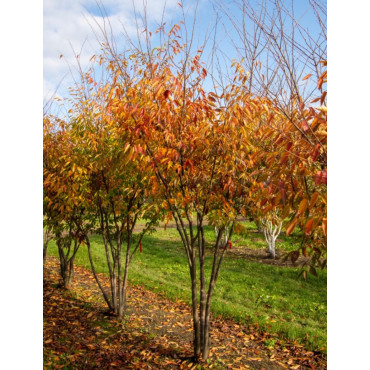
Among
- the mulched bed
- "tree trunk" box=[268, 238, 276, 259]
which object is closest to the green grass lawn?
the mulched bed

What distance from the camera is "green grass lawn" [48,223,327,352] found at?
4149mm

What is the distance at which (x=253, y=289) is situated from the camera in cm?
574

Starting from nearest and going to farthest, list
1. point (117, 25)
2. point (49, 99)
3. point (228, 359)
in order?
point (117, 25) → point (228, 359) → point (49, 99)

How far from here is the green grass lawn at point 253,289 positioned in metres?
4.15

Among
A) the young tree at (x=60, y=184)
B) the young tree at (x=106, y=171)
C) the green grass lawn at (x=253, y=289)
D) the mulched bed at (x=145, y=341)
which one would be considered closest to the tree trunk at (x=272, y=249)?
the green grass lawn at (x=253, y=289)

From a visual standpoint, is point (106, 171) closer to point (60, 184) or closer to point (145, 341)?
point (60, 184)

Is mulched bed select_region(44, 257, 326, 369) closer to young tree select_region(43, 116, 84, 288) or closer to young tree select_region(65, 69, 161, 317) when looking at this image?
young tree select_region(65, 69, 161, 317)

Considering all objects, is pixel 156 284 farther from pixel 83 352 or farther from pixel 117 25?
pixel 117 25

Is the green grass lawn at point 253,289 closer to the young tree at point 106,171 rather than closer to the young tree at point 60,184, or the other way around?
the young tree at point 106,171

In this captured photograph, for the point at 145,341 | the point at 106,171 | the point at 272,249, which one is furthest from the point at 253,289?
the point at 106,171

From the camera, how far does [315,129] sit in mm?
1385

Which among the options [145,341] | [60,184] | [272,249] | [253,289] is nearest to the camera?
[145,341]
